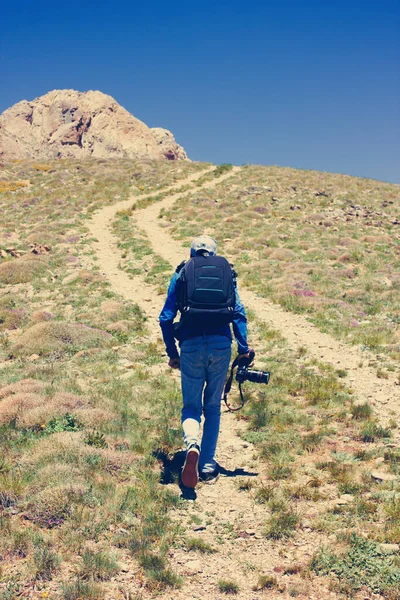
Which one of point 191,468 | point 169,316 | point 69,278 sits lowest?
point 191,468

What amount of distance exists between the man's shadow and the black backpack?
211 centimetres

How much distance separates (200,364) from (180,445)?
6.73 ft

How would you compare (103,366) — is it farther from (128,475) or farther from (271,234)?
(271,234)

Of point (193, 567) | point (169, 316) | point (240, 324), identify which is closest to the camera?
point (193, 567)

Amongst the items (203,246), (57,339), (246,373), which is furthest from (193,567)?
(57,339)

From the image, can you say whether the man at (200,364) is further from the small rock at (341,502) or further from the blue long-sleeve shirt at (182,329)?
the small rock at (341,502)

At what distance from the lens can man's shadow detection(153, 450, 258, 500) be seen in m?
6.05

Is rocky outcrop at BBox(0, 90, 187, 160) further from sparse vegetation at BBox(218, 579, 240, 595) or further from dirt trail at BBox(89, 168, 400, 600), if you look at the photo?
sparse vegetation at BBox(218, 579, 240, 595)

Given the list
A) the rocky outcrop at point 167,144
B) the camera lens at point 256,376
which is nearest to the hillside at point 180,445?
the camera lens at point 256,376

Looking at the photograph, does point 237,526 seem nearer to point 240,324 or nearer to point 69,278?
point 240,324

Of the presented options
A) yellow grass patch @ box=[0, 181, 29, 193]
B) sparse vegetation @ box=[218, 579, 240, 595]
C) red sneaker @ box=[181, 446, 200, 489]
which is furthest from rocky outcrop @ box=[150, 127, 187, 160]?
sparse vegetation @ box=[218, 579, 240, 595]

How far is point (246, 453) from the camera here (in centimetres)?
722

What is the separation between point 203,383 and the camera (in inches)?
236

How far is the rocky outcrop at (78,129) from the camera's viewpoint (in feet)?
282
